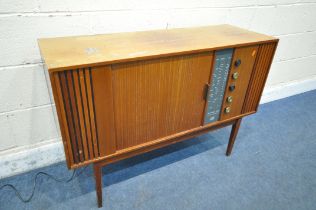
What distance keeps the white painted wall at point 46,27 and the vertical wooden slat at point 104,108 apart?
1.50ft

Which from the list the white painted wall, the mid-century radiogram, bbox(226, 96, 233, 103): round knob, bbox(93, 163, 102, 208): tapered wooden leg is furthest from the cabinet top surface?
bbox(93, 163, 102, 208): tapered wooden leg

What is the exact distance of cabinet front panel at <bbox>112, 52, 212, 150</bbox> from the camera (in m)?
1.00

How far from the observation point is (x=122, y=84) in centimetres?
99

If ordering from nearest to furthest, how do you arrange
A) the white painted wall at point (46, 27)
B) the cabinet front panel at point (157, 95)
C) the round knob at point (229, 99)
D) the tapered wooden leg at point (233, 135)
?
the cabinet front panel at point (157, 95) < the white painted wall at point (46, 27) < the round knob at point (229, 99) < the tapered wooden leg at point (233, 135)

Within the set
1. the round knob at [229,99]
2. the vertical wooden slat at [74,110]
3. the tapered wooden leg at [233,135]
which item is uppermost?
the vertical wooden slat at [74,110]

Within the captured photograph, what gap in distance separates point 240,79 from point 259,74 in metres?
0.13

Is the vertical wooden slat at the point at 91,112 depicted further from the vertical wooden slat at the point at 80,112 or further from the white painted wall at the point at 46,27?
the white painted wall at the point at 46,27

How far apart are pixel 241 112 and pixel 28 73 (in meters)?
1.18

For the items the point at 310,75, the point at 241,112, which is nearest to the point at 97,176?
the point at 241,112

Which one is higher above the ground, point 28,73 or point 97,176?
point 28,73

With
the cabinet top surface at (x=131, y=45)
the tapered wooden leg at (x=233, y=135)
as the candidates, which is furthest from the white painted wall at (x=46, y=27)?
the tapered wooden leg at (x=233, y=135)

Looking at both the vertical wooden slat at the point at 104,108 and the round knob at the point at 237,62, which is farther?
the round knob at the point at 237,62

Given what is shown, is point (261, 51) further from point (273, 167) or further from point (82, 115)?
point (82, 115)

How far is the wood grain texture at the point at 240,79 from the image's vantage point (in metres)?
1.24
